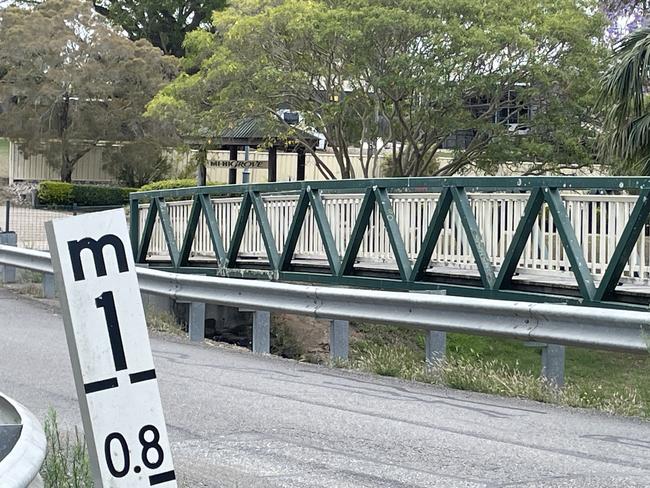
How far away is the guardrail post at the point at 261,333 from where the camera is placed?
11.6m

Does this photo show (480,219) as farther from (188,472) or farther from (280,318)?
(188,472)

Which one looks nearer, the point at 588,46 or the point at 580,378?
the point at 580,378

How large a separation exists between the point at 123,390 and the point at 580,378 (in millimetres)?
12378

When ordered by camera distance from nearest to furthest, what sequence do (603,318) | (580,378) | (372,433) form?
(372,433) < (603,318) < (580,378)

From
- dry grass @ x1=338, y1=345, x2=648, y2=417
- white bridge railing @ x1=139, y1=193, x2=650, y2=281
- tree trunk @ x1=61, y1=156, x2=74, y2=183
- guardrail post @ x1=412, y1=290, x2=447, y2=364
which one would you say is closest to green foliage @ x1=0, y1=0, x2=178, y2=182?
tree trunk @ x1=61, y1=156, x2=74, y2=183

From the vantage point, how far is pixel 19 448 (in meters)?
4.15

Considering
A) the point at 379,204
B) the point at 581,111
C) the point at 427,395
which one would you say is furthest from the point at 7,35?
the point at 427,395

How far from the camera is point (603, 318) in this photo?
8430mm

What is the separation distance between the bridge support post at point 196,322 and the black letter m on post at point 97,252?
861 cm

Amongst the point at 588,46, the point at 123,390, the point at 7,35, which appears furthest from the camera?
the point at 7,35

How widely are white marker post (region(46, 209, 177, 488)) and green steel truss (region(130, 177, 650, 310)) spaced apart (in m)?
7.12

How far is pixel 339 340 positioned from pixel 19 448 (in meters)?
6.82

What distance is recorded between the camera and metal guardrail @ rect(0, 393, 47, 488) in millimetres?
3838

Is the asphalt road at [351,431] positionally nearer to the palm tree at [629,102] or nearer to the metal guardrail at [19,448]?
the metal guardrail at [19,448]
